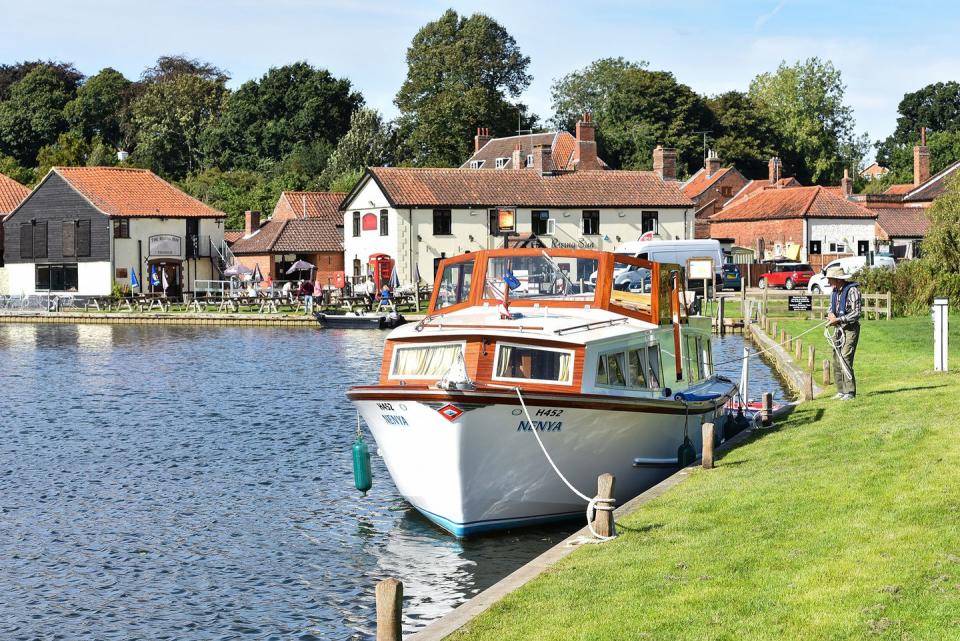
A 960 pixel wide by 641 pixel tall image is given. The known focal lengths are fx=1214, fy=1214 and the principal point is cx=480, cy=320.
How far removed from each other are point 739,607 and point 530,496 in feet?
24.5

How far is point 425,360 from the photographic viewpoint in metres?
18.7

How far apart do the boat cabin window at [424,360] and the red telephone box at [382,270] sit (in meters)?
56.8

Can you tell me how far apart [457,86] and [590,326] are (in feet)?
332

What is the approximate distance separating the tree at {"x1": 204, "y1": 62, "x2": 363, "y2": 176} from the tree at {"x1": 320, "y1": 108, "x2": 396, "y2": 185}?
22.8 feet

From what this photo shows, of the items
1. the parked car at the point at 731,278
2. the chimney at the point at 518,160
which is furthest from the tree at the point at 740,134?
the parked car at the point at 731,278

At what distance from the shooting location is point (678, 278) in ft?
72.2

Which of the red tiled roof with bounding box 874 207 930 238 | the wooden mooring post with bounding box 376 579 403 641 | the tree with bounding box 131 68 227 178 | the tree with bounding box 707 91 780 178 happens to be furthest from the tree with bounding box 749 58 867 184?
the wooden mooring post with bounding box 376 579 403 641

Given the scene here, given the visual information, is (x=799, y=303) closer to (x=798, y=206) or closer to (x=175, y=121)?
(x=798, y=206)

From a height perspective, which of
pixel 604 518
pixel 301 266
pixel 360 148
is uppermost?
pixel 360 148

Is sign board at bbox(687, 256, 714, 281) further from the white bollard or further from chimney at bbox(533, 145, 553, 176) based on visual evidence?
the white bollard

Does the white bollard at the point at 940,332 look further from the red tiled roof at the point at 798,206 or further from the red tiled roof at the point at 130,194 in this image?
the red tiled roof at the point at 130,194

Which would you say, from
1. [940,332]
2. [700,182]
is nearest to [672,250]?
[700,182]

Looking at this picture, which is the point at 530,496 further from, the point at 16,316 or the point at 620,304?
the point at 16,316

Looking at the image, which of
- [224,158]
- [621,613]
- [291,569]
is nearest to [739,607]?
[621,613]
